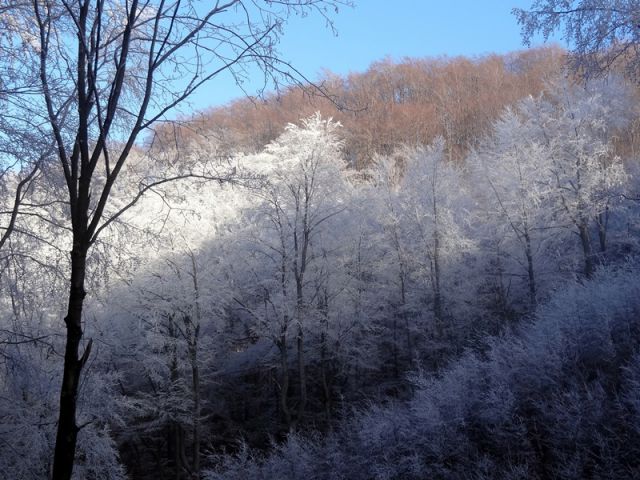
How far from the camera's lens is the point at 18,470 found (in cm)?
1248

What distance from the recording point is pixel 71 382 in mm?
3742

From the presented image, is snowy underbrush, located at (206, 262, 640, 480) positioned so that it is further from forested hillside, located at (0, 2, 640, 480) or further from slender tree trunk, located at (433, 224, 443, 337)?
slender tree trunk, located at (433, 224, 443, 337)

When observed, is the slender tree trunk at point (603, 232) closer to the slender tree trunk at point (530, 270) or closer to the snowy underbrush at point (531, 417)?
the slender tree trunk at point (530, 270)

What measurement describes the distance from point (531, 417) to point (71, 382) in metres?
5.68

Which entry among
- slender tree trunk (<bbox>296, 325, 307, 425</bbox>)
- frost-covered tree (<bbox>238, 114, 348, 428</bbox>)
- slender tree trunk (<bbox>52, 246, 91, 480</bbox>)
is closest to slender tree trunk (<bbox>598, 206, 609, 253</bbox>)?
frost-covered tree (<bbox>238, 114, 348, 428</bbox>)

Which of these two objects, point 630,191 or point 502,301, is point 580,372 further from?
point 630,191

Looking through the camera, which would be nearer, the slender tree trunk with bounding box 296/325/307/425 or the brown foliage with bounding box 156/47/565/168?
the slender tree trunk with bounding box 296/325/307/425

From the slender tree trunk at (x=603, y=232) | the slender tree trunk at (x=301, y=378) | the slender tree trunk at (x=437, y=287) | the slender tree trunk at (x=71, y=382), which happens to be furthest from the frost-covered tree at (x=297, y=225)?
the slender tree trunk at (x=71, y=382)

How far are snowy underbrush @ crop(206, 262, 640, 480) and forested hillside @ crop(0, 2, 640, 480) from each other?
38 millimetres

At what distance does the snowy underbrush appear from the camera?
19.3 ft

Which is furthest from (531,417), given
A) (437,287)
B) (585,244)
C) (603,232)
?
(603,232)

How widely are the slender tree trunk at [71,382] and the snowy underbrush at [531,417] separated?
444 cm

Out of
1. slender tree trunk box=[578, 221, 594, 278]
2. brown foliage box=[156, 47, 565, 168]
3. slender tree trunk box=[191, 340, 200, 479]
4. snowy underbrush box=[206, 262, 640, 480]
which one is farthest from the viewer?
brown foliage box=[156, 47, 565, 168]

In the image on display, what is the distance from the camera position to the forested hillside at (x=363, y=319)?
277 inches
